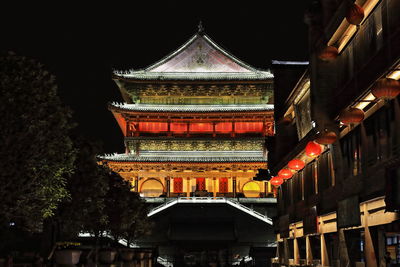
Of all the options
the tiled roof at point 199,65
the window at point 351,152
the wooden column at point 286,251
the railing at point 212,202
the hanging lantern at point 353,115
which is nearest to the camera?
the hanging lantern at point 353,115

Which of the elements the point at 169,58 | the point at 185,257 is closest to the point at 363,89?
the point at 185,257

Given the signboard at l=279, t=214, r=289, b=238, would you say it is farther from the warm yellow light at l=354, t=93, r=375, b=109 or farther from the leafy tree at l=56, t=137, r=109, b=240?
the warm yellow light at l=354, t=93, r=375, b=109

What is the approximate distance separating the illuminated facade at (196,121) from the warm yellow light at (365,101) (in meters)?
38.4

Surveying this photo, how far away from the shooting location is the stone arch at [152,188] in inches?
2239

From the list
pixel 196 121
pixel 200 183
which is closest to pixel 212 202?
pixel 200 183

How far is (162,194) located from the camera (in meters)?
56.0

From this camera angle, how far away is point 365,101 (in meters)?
15.4

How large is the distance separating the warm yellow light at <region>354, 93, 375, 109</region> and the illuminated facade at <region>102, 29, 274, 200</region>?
38.4 m

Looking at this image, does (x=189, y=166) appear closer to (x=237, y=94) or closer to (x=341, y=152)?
(x=237, y=94)

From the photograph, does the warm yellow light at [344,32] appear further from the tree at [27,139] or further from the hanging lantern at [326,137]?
the tree at [27,139]

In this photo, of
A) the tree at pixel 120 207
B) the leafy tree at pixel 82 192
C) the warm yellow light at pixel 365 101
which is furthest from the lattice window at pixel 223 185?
the warm yellow light at pixel 365 101

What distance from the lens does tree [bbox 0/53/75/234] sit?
17.2m

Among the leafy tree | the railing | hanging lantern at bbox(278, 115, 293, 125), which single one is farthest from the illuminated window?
the leafy tree

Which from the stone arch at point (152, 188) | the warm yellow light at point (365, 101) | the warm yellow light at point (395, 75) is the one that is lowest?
the warm yellow light at point (395, 75)
